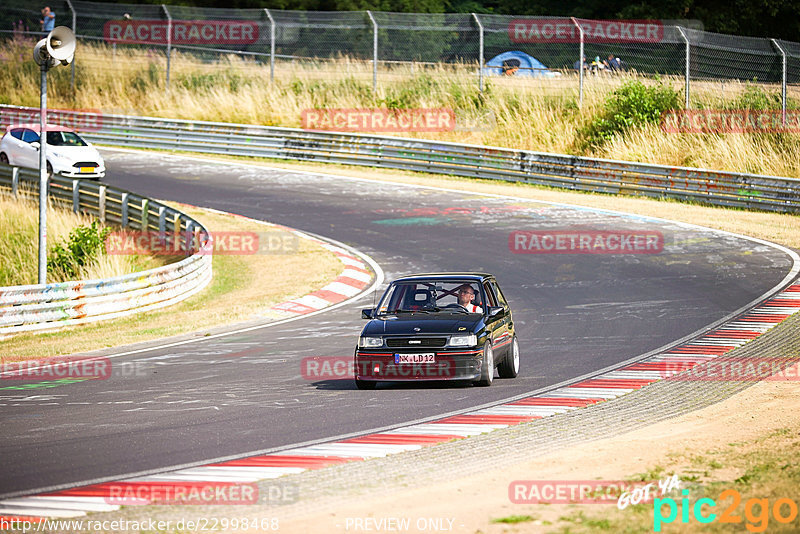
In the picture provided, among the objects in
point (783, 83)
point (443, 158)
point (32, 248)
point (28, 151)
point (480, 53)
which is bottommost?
point (32, 248)

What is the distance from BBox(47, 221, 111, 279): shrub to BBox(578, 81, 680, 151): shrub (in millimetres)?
17123

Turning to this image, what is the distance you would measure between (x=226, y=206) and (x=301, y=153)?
7328 millimetres

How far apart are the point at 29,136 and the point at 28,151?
652mm

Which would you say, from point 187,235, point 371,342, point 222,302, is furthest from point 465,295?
point 187,235

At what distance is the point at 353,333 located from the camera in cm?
1681

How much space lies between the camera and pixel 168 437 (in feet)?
32.5

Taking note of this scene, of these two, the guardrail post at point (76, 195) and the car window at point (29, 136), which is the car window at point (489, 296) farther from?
the car window at point (29, 136)

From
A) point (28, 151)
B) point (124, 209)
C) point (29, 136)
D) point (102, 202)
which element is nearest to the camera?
point (124, 209)

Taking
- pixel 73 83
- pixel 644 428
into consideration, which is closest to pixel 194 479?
pixel 644 428

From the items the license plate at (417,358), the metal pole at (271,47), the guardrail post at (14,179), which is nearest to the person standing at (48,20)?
the metal pole at (271,47)

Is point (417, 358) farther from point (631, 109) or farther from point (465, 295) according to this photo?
point (631, 109)

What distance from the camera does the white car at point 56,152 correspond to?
31047 mm

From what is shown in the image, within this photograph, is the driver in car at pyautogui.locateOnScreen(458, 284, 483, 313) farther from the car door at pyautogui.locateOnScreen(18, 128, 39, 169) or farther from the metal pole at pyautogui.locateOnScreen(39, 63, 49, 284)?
the car door at pyautogui.locateOnScreen(18, 128, 39, 169)

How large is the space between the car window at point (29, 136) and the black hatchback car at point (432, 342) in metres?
22.3
